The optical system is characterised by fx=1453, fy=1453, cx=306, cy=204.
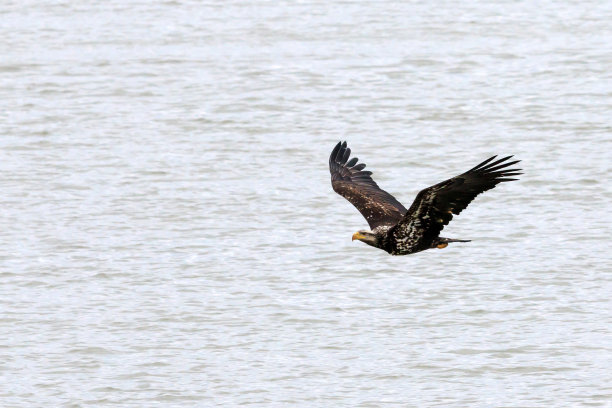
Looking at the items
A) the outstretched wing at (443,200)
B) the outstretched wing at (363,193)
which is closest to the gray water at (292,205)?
the outstretched wing at (363,193)

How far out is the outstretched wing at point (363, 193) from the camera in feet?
46.0

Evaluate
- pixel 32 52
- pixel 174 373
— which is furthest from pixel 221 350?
pixel 32 52

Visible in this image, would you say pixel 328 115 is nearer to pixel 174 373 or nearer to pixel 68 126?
pixel 68 126

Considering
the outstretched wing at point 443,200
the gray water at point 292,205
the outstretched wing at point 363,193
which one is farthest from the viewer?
the outstretched wing at point 363,193

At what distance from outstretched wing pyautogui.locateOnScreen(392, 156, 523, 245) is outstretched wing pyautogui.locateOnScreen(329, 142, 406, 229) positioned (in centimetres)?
81

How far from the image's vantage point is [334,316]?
15.0 metres

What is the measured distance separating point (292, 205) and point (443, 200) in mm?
6515

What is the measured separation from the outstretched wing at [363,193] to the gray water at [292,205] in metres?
1.26

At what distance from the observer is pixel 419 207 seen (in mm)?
12398

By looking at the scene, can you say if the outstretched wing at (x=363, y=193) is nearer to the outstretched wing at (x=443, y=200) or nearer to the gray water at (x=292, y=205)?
the outstretched wing at (x=443, y=200)

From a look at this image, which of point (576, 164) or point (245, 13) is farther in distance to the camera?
point (245, 13)

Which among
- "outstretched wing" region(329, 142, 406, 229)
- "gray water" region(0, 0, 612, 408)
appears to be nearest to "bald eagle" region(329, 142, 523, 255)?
"outstretched wing" region(329, 142, 406, 229)

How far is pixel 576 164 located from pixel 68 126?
8.08m

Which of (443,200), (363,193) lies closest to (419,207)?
(443,200)
